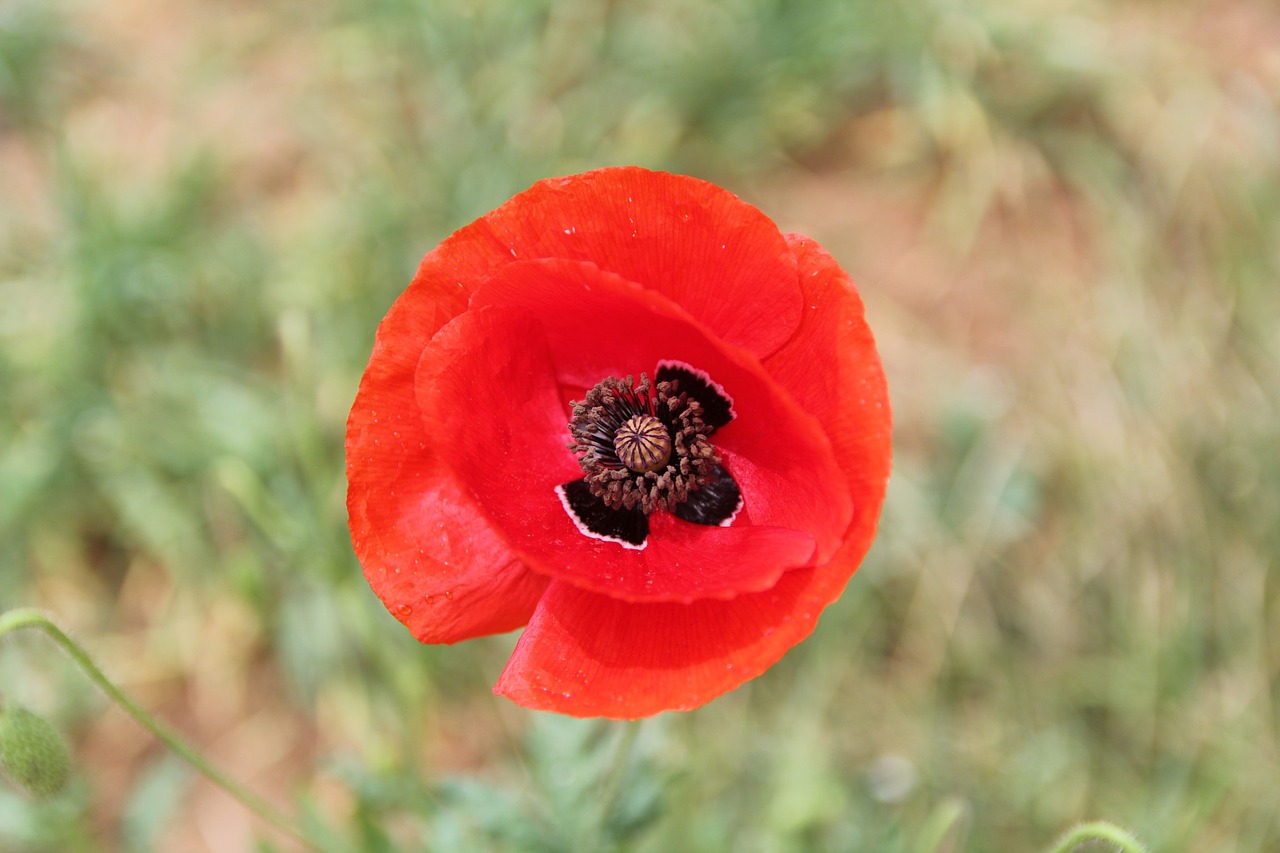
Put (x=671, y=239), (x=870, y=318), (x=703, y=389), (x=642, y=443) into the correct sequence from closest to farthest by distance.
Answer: (x=671, y=239)
(x=642, y=443)
(x=703, y=389)
(x=870, y=318)

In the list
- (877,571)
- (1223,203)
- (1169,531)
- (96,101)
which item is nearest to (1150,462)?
(1169,531)

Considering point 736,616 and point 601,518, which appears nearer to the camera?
point 736,616

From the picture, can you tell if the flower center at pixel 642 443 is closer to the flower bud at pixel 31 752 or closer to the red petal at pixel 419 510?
the red petal at pixel 419 510

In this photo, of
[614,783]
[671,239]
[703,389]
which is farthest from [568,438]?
[614,783]

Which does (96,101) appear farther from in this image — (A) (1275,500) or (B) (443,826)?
(A) (1275,500)

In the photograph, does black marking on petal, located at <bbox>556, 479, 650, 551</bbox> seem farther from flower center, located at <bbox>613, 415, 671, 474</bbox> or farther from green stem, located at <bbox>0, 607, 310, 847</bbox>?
green stem, located at <bbox>0, 607, 310, 847</bbox>

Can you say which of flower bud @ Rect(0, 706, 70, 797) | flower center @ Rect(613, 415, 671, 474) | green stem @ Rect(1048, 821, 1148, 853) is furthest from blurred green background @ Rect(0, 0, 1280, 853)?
flower center @ Rect(613, 415, 671, 474)

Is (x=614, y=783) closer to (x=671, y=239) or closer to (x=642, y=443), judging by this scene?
(x=642, y=443)

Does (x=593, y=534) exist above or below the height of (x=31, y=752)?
above
